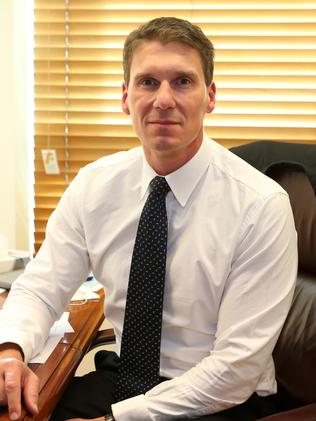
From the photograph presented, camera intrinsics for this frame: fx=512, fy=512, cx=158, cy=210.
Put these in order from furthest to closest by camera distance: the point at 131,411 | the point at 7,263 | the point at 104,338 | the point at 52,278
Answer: the point at 7,263
the point at 104,338
the point at 52,278
the point at 131,411

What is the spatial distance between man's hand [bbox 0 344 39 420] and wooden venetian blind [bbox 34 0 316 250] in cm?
138

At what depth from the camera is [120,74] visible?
2.38m

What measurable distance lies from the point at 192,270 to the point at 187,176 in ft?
0.80

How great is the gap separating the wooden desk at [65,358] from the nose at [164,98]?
647 millimetres

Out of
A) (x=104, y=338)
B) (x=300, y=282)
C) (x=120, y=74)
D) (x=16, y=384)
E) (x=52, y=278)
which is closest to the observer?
(x=16, y=384)

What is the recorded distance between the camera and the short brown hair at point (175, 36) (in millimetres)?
1276

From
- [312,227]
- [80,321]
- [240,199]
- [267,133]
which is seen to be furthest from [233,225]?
[267,133]

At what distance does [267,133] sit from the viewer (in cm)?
233

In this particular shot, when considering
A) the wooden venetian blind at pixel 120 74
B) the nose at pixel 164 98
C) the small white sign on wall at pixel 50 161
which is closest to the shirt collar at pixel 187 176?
the nose at pixel 164 98

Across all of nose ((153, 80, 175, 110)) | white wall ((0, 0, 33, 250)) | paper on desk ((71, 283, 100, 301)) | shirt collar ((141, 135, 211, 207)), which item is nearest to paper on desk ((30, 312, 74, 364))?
paper on desk ((71, 283, 100, 301))

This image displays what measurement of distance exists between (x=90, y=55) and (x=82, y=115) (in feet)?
0.91

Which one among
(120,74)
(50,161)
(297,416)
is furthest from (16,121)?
(297,416)

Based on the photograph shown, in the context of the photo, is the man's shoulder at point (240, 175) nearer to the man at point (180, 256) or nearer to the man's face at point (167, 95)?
the man at point (180, 256)

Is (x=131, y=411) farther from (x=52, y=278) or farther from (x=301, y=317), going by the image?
(x=301, y=317)
